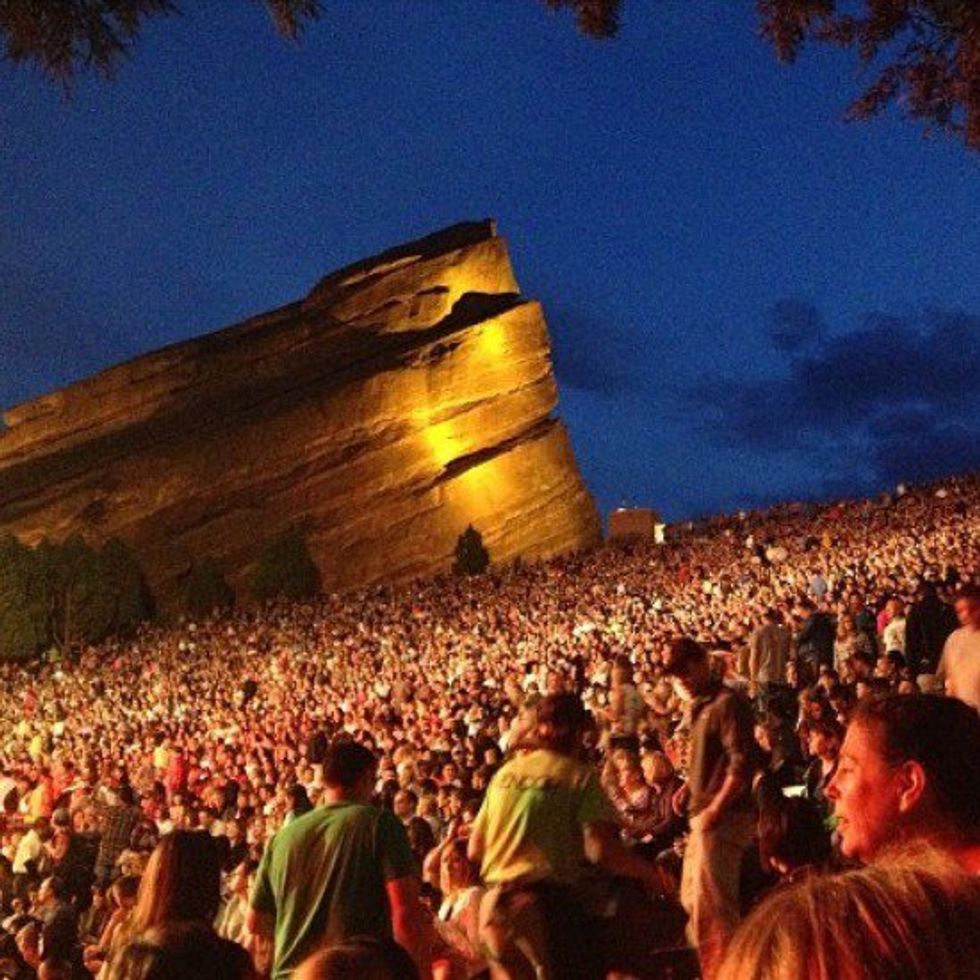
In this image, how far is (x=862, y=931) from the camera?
4.11 ft

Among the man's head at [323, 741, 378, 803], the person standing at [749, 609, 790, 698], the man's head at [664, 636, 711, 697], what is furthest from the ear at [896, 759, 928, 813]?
the person standing at [749, 609, 790, 698]

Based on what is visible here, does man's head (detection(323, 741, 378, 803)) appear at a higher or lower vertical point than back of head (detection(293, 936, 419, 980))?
higher

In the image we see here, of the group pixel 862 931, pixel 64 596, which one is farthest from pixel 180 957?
pixel 64 596

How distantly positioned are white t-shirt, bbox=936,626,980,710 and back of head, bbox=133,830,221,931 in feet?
12.7

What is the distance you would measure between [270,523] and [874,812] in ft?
195

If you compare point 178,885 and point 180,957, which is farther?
point 178,885

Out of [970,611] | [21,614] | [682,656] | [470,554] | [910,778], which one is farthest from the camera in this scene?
[470,554]

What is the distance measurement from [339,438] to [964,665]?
5738cm

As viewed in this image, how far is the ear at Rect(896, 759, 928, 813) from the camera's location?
93.4 inches

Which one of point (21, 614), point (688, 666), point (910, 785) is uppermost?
point (21, 614)

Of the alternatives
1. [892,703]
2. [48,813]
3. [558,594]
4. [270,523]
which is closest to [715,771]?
[892,703]

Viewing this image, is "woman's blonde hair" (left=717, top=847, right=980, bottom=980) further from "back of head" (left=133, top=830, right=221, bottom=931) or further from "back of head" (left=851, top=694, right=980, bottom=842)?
"back of head" (left=133, top=830, right=221, bottom=931)

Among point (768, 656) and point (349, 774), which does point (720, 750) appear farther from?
point (768, 656)

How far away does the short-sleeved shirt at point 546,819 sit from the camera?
4.92 meters
